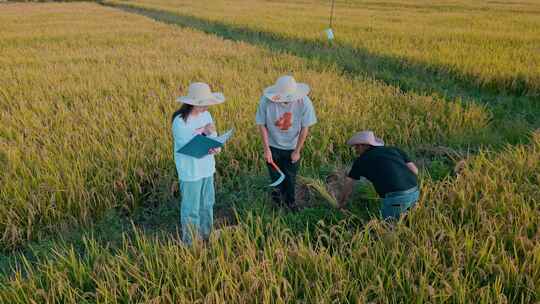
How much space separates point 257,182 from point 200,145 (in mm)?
1169

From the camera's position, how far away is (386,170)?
219cm

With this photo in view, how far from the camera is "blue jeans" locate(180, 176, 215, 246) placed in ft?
7.89

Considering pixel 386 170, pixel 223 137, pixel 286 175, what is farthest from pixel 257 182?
pixel 386 170

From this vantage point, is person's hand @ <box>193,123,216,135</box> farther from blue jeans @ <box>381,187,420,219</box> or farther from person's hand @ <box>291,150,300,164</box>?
blue jeans @ <box>381,187,420,219</box>

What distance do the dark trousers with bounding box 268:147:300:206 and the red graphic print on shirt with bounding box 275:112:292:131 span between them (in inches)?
8.9

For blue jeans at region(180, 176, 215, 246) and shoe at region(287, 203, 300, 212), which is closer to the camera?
blue jeans at region(180, 176, 215, 246)

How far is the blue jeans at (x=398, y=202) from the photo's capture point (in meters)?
2.22

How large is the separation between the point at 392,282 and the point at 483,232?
70 cm

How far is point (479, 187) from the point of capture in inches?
99.6

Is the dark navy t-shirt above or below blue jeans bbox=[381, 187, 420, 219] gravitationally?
above

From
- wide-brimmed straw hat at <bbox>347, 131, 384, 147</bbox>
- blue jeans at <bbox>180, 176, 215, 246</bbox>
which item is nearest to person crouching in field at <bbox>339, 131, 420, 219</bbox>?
wide-brimmed straw hat at <bbox>347, 131, 384, 147</bbox>

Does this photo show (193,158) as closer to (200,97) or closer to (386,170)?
(200,97)

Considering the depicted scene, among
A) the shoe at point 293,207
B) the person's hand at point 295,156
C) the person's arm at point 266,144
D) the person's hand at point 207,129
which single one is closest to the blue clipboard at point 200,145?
the person's hand at point 207,129

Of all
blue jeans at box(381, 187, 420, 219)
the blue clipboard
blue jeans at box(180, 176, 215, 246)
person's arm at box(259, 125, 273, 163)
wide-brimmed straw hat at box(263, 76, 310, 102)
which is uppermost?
wide-brimmed straw hat at box(263, 76, 310, 102)
